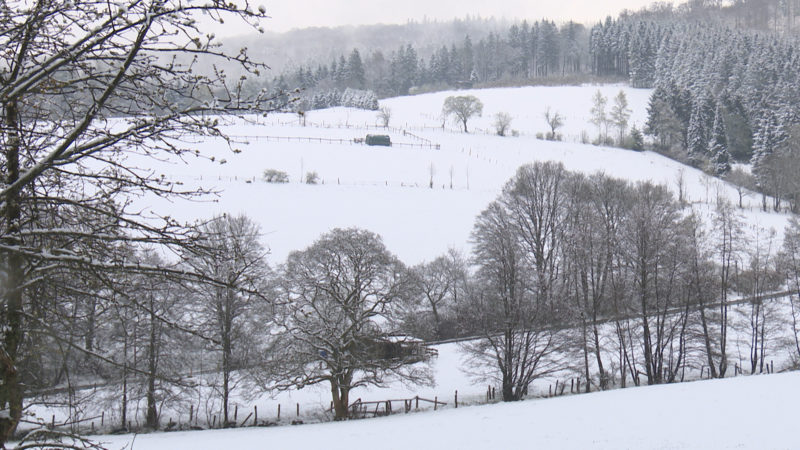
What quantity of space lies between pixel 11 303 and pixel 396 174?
5883cm

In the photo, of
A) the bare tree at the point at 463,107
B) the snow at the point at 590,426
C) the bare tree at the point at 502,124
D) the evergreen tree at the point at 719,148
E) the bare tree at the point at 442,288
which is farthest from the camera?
the bare tree at the point at 463,107

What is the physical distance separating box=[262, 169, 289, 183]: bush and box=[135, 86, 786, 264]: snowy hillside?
1187 millimetres

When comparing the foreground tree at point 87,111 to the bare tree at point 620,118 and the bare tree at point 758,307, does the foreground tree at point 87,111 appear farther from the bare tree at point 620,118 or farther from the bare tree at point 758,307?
the bare tree at point 620,118

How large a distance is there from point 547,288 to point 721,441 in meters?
14.0

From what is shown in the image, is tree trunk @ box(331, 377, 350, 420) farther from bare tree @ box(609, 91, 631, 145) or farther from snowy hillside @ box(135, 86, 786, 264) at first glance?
bare tree @ box(609, 91, 631, 145)

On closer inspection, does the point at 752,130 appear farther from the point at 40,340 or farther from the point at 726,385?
the point at 40,340

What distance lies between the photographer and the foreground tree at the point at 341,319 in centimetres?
2305

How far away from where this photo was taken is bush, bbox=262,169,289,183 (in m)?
55.7

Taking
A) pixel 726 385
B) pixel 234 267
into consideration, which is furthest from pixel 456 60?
pixel 234 267

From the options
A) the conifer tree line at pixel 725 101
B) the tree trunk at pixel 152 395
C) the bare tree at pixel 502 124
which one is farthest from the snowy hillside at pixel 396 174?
the tree trunk at pixel 152 395

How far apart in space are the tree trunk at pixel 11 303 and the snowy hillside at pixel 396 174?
26.0 meters

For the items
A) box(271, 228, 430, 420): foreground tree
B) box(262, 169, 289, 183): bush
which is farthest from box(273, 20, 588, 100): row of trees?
box(271, 228, 430, 420): foreground tree

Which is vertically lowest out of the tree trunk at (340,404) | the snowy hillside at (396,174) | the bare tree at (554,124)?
the tree trunk at (340,404)

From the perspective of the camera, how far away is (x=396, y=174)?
62.5m
